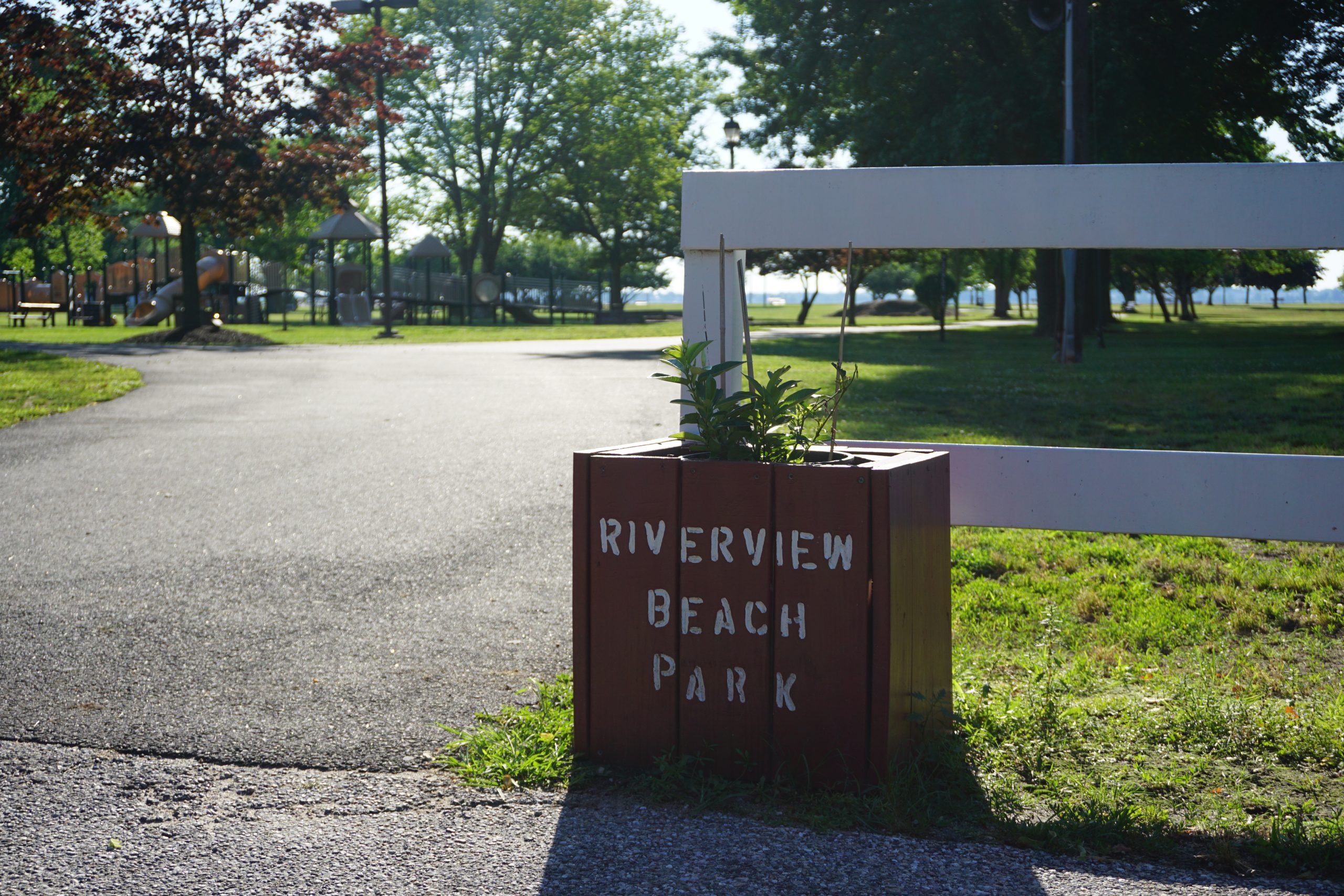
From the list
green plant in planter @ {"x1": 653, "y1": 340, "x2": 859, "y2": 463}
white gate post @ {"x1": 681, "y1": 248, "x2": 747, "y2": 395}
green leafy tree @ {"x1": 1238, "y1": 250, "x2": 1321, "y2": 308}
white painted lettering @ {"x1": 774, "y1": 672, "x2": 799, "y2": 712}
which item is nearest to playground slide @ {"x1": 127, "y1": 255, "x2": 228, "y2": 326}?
green leafy tree @ {"x1": 1238, "y1": 250, "x2": 1321, "y2": 308}

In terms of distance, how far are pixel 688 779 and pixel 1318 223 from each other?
2.23 meters

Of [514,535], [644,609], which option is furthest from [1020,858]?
[514,535]

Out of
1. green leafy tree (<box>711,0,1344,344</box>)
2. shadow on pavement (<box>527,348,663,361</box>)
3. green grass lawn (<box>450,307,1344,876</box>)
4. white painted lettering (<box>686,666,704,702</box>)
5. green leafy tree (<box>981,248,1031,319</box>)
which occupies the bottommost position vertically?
green grass lawn (<box>450,307,1344,876</box>)

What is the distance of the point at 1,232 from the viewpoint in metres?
45.5

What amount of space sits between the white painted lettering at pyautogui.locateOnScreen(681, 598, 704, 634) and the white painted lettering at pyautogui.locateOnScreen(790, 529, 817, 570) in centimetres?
28

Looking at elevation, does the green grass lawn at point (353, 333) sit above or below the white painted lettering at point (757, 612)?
above

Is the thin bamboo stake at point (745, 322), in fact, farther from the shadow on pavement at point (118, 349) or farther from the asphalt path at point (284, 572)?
the shadow on pavement at point (118, 349)

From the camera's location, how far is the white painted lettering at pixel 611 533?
3.10 meters

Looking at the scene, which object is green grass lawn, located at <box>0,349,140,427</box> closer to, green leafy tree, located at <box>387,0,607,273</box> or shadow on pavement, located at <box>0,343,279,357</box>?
shadow on pavement, located at <box>0,343,279,357</box>

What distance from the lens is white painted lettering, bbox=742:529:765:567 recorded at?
2.96 metres

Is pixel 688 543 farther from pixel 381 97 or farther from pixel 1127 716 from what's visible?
pixel 381 97

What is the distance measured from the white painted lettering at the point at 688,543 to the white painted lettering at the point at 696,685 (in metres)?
0.28

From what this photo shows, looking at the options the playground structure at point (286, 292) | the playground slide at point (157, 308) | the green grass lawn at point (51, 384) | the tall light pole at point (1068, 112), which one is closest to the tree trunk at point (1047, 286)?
the tall light pole at point (1068, 112)

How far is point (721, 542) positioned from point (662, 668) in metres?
0.38
